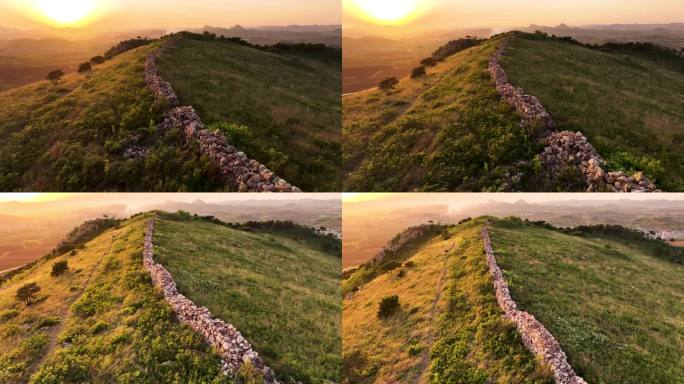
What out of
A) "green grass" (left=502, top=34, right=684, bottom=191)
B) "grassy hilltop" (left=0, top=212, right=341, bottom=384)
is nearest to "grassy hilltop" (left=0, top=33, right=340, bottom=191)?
"grassy hilltop" (left=0, top=212, right=341, bottom=384)

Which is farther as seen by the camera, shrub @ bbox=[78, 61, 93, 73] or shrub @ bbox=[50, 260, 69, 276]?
shrub @ bbox=[78, 61, 93, 73]

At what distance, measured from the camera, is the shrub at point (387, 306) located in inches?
608

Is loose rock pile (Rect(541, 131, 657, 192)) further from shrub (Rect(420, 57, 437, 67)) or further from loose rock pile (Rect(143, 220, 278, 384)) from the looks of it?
loose rock pile (Rect(143, 220, 278, 384))

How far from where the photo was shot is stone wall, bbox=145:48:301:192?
12.6 m

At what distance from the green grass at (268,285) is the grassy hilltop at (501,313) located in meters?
1.15

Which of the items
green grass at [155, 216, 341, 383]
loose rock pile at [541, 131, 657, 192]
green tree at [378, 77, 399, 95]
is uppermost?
green tree at [378, 77, 399, 95]

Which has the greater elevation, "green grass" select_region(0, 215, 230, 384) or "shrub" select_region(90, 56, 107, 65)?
"shrub" select_region(90, 56, 107, 65)

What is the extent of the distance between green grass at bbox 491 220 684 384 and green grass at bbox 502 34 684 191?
5.10 m

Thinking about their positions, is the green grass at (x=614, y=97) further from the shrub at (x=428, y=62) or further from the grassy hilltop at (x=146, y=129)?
the grassy hilltop at (x=146, y=129)

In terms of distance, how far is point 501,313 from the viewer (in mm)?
13414

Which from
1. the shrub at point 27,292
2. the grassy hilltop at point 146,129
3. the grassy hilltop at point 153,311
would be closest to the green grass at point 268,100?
the grassy hilltop at point 146,129

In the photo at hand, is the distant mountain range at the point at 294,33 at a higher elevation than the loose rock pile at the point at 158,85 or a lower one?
higher

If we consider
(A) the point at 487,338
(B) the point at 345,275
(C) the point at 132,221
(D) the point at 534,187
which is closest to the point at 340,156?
(B) the point at 345,275

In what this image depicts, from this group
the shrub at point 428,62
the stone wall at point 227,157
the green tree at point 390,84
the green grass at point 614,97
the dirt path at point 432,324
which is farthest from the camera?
the shrub at point 428,62
